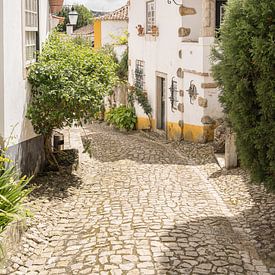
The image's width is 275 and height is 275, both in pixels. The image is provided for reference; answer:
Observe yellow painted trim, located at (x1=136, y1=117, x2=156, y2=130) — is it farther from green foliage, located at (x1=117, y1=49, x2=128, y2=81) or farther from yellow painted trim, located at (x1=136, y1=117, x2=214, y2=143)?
green foliage, located at (x1=117, y1=49, x2=128, y2=81)

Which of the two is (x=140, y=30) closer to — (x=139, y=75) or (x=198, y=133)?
(x=139, y=75)

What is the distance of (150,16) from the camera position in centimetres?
1967

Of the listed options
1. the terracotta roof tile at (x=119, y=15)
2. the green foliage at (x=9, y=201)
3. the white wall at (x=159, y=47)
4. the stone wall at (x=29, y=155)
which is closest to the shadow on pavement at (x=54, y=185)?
the stone wall at (x=29, y=155)

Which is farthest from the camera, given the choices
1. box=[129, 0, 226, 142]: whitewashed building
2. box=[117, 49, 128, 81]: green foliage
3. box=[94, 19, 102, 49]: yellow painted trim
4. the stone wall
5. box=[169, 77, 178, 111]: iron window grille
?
box=[94, 19, 102, 49]: yellow painted trim

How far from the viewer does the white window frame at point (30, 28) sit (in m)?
9.50

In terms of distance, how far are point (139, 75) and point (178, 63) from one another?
4784 mm

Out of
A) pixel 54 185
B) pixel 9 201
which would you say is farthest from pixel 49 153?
pixel 9 201

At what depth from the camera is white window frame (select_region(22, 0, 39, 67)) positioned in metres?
9.50

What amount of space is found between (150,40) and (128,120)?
3.75 m

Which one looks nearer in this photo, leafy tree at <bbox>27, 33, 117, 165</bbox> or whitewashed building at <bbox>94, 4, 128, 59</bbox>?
leafy tree at <bbox>27, 33, 117, 165</bbox>

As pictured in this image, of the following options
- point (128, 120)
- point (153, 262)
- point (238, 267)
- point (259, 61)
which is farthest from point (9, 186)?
point (128, 120)

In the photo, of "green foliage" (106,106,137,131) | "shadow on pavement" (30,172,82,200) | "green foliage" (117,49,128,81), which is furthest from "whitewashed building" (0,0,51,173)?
"green foliage" (117,49,128,81)

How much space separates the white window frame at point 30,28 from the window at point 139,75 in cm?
1002

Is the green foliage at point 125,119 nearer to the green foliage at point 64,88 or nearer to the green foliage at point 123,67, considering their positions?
the green foliage at point 123,67
